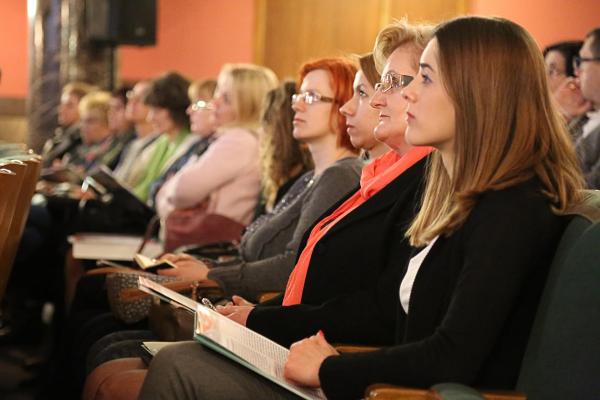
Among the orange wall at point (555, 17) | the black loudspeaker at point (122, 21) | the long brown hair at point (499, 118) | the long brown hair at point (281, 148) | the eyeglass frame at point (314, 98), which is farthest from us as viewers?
the black loudspeaker at point (122, 21)

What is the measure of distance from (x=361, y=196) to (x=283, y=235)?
2.77ft

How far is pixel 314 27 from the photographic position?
9.09 meters

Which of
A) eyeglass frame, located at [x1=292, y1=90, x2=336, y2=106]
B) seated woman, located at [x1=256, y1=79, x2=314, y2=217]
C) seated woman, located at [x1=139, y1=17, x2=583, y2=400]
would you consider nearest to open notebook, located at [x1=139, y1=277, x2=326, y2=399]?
seated woman, located at [x1=139, y1=17, x2=583, y2=400]

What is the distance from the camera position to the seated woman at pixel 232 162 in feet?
14.2

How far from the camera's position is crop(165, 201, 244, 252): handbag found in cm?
421

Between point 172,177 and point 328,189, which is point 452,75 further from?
point 172,177

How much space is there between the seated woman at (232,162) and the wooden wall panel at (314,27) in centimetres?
425

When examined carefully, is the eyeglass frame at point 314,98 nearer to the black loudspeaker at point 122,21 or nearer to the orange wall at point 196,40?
the black loudspeaker at point 122,21

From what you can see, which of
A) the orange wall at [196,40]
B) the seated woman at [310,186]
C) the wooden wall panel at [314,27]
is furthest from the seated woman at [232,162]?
the orange wall at [196,40]

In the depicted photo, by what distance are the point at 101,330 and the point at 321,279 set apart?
1.04m

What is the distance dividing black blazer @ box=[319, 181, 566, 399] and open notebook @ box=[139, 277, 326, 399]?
9cm

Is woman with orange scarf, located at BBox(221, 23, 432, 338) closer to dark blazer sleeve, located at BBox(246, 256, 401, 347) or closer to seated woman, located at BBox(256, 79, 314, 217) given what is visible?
dark blazer sleeve, located at BBox(246, 256, 401, 347)

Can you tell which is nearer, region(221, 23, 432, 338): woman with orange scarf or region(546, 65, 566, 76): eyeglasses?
region(221, 23, 432, 338): woman with orange scarf

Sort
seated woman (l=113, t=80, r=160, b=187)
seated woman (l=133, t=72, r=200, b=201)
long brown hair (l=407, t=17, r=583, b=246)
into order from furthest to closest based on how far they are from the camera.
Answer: seated woman (l=113, t=80, r=160, b=187) < seated woman (l=133, t=72, r=200, b=201) < long brown hair (l=407, t=17, r=583, b=246)
